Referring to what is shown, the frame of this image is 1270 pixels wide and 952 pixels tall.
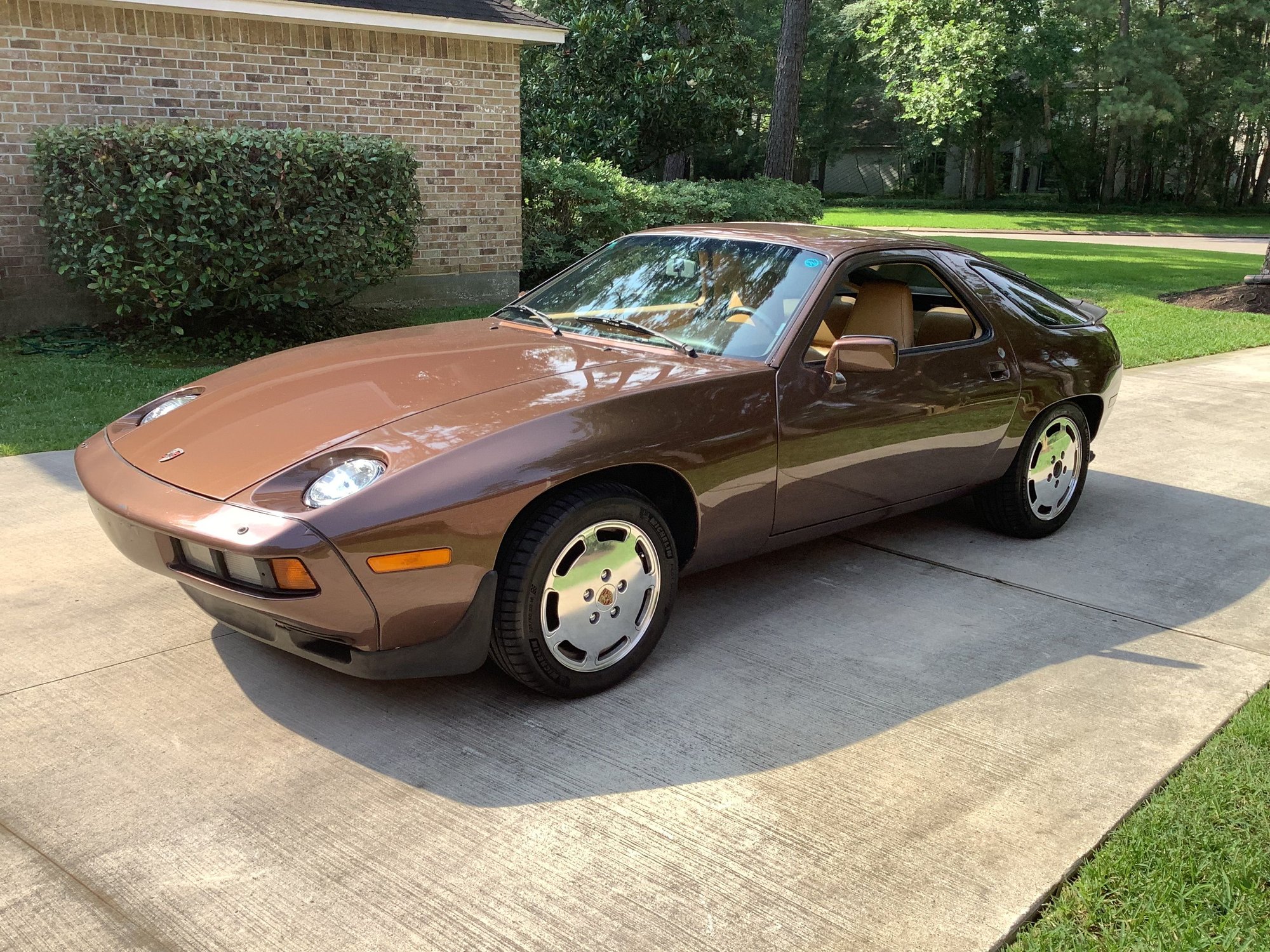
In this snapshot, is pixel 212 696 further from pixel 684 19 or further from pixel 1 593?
pixel 684 19

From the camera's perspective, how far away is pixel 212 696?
358 cm

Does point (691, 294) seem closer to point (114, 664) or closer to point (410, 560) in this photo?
point (410, 560)

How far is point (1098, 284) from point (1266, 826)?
15517 millimetres

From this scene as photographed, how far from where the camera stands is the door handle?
4.98 metres

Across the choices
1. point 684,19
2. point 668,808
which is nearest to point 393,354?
point 668,808

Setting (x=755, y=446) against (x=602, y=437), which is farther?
(x=755, y=446)

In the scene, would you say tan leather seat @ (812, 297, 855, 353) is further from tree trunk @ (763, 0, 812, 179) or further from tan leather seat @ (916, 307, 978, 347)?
tree trunk @ (763, 0, 812, 179)

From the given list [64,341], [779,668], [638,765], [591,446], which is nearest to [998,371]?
[779,668]

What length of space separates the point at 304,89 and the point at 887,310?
833 cm

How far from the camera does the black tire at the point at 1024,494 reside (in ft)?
17.4

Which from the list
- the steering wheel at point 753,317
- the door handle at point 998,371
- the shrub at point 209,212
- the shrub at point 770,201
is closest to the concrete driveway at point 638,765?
the door handle at point 998,371

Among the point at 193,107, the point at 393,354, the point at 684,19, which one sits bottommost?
the point at 393,354

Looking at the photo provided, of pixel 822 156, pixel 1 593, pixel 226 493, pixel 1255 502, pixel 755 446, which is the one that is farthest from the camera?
pixel 822 156

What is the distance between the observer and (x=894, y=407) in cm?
453
